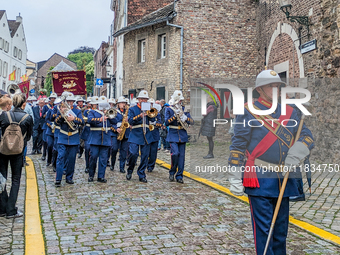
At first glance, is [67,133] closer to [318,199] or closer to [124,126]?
[124,126]

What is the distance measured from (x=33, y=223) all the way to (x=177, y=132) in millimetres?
4173

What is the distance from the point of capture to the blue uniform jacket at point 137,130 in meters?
9.35

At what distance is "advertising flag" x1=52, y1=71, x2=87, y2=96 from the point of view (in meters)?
17.3

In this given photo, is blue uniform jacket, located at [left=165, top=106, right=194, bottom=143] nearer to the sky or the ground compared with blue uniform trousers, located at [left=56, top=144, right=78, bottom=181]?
nearer to the sky

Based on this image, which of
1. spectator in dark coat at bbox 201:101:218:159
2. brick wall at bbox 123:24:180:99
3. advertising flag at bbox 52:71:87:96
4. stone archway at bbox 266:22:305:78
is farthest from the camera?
brick wall at bbox 123:24:180:99

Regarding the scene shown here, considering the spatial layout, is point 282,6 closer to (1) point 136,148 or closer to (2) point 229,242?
(1) point 136,148

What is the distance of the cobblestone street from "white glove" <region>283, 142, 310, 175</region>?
1434 millimetres

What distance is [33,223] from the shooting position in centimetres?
568

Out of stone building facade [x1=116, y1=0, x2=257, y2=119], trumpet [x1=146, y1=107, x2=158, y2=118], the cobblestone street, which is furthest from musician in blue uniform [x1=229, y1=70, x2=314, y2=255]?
stone building facade [x1=116, y1=0, x2=257, y2=119]

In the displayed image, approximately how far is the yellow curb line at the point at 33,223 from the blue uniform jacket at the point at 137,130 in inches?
Result: 94.8

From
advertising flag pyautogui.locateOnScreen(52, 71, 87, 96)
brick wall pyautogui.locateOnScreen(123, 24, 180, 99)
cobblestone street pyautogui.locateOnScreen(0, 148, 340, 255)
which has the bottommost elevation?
cobblestone street pyautogui.locateOnScreen(0, 148, 340, 255)

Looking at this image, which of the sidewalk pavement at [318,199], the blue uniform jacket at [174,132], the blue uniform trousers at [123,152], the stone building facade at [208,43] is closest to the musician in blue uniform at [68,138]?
the blue uniform jacket at [174,132]

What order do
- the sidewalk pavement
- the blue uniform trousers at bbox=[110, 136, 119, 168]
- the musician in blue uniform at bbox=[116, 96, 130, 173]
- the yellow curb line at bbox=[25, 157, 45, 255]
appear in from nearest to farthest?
1. the yellow curb line at bbox=[25, 157, 45, 255]
2. the sidewalk pavement
3. the musician in blue uniform at bbox=[116, 96, 130, 173]
4. the blue uniform trousers at bbox=[110, 136, 119, 168]

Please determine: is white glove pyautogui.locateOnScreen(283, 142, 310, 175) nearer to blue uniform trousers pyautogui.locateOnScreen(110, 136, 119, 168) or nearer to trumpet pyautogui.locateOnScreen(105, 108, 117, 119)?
trumpet pyautogui.locateOnScreen(105, 108, 117, 119)
